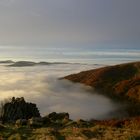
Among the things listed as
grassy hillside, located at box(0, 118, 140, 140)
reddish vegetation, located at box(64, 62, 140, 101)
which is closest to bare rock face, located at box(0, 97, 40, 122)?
grassy hillside, located at box(0, 118, 140, 140)

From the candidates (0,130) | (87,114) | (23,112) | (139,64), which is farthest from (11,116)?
(139,64)

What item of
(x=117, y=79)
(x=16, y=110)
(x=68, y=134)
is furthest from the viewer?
(x=117, y=79)

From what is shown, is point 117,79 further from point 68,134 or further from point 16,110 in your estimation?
point 68,134

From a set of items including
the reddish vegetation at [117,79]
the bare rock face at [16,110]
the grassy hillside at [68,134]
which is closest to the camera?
the grassy hillside at [68,134]

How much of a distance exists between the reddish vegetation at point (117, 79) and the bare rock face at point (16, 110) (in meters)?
70.7

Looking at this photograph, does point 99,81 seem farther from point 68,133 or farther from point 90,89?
point 68,133

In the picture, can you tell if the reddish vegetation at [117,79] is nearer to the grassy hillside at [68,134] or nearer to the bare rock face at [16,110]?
the bare rock face at [16,110]

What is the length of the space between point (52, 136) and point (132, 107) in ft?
265

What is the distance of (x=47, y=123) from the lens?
145 feet

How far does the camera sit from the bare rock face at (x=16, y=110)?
2229 inches

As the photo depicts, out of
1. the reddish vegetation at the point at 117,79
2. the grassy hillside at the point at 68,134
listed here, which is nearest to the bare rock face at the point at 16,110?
the grassy hillside at the point at 68,134

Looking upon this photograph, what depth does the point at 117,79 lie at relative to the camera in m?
169

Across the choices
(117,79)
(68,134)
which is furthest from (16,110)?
(117,79)

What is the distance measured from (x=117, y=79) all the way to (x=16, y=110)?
116m
